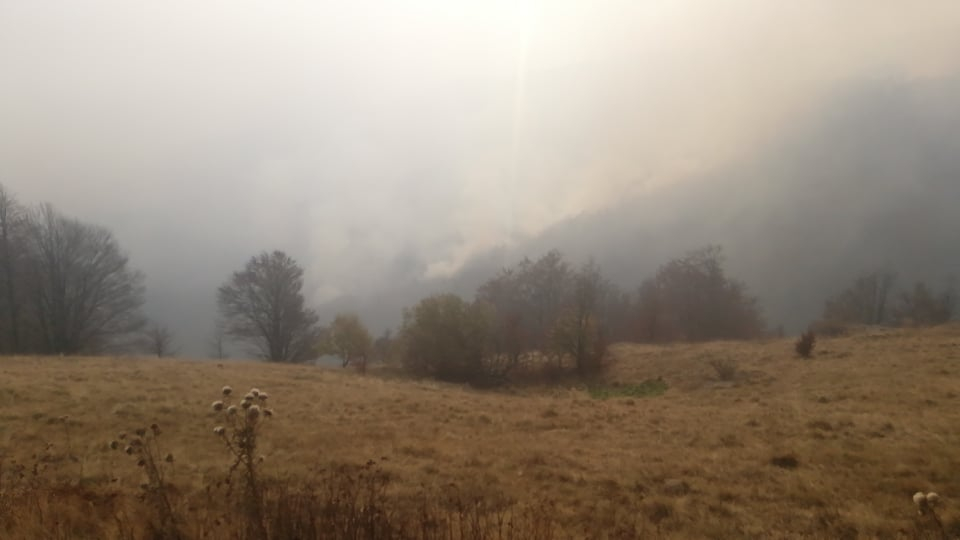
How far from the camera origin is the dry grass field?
7.51m

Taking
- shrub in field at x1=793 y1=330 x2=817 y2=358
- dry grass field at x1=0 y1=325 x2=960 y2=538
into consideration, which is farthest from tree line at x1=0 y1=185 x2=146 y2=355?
shrub in field at x1=793 y1=330 x2=817 y2=358

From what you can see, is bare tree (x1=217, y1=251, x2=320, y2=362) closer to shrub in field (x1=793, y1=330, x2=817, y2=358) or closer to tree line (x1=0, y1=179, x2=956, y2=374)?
tree line (x1=0, y1=179, x2=956, y2=374)

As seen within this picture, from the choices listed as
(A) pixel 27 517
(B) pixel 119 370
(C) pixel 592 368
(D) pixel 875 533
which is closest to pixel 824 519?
(D) pixel 875 533

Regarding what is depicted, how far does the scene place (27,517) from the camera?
5.58 meters

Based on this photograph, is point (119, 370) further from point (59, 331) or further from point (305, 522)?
point (59, 331)

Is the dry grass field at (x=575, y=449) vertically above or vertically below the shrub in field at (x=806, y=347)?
below

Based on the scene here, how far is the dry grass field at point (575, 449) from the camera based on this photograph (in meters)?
7.51

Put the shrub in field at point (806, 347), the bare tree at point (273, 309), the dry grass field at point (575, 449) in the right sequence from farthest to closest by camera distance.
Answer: the bare tree at point (273, 309) < the shrub in field at point (806, 347) < the dry grass field at point (575, 449)

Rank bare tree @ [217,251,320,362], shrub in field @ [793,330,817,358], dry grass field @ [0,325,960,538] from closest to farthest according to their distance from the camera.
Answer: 1. dry grass field @ [0,325,960,538]
2. shrub in field @ [793,330,817,358]
3. bare tree @ [217,251,320,362]

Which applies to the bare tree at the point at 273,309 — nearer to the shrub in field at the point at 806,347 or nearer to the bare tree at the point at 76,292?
the bare tree at the point at 76,292

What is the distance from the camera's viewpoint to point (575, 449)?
12.9m

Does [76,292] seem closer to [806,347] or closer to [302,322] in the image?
[302,322]

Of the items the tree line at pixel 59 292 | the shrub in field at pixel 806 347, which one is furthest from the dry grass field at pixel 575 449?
the tree line at pixel 59 292

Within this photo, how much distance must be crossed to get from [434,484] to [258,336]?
167ft
